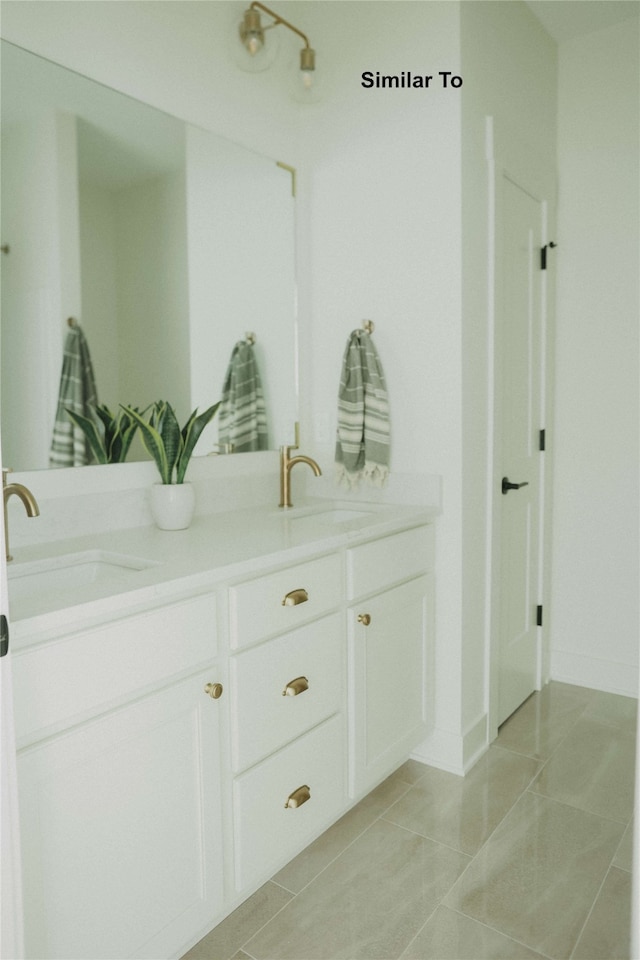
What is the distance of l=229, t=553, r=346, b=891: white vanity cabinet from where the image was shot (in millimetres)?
1555

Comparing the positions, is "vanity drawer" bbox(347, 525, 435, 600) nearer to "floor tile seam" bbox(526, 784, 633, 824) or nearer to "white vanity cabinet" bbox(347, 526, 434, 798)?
"white vanity cabinet" bbox(347, 526, 434, 798)

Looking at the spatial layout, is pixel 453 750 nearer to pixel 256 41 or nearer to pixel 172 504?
pixel 172 504

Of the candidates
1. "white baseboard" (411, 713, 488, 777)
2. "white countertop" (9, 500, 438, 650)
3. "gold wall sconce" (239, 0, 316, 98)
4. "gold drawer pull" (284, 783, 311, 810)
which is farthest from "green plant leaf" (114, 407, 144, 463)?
"white baseboard" (411, 713, 488, 777)

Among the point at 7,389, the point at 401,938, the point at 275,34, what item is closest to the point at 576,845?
the point at 401,938

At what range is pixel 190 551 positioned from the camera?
1.61 m

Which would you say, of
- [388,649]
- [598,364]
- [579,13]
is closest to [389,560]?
[388,649]

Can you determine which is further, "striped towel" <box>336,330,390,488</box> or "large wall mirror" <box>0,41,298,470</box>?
"striped towel" <box>336,330,390,488</box>

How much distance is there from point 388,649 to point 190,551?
0.74 m

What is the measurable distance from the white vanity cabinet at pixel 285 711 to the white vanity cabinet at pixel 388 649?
0.07m

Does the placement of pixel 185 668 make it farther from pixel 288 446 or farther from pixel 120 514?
pixel 288 446

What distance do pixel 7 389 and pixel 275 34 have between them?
1.44 meters

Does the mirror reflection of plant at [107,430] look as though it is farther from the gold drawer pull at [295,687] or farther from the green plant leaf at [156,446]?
the gold drawer pull at [295,687]

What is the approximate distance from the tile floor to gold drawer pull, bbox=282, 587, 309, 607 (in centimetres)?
73

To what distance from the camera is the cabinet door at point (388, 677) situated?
6.33ft
